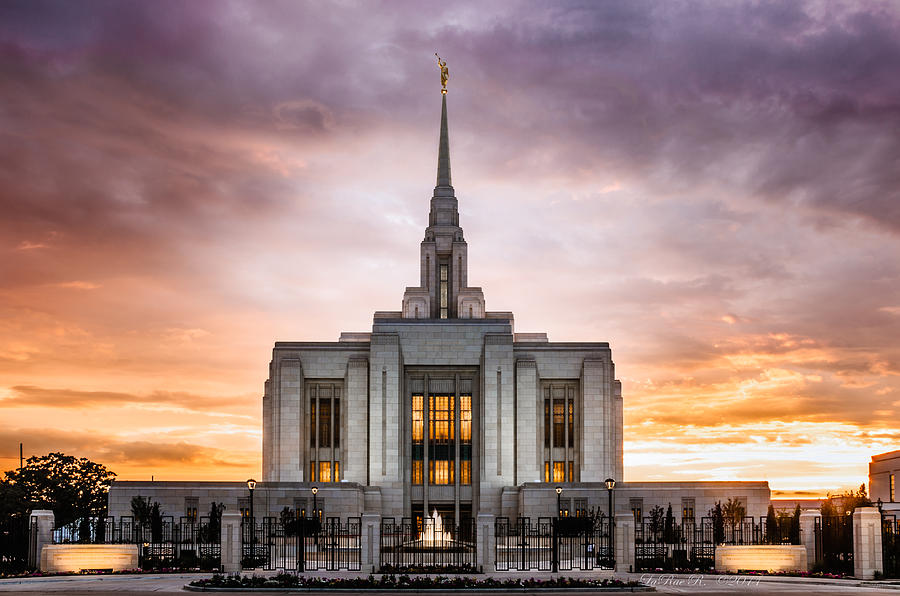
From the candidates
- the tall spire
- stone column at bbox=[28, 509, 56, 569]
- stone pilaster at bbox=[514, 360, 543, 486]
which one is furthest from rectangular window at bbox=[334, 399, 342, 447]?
stone column at bbox=[28, 509, 56, 569]

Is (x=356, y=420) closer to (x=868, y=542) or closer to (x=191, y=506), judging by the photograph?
(x=191, y=506)

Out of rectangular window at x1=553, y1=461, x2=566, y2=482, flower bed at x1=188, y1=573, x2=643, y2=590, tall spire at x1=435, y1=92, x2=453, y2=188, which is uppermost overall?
tall spire at x1=435, y1=92, x2=453, y2=188

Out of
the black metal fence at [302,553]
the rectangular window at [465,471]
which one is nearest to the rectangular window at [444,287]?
the rectangular window at [465,471]

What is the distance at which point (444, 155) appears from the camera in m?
102

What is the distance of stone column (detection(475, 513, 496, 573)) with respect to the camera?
44.1 meters

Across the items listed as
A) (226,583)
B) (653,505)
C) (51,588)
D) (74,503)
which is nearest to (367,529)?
(226,583)

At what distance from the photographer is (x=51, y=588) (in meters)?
39.0

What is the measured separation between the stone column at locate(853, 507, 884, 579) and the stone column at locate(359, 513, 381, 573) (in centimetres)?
1897

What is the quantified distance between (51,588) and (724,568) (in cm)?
2793

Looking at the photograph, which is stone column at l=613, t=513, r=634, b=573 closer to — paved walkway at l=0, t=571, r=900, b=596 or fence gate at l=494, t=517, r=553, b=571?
paved walkway at l=0, t=571, r=900, b=596

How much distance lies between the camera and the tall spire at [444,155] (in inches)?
4011

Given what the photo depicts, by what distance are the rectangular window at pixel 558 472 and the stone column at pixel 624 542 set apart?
117 feet

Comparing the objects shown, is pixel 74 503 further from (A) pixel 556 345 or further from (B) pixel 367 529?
(B) pixel 367 529

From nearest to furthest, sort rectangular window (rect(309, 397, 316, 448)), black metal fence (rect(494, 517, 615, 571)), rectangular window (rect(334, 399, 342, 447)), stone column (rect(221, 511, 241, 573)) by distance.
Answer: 1. stone column (rect(221, 511, 241, 573))
2. black metal fence (rect(494, 517, 615, 571))
3. rectangular window (rect(309, 397, 316, 448))
4. rectangular window (rect(334, 399, 342, 447))
